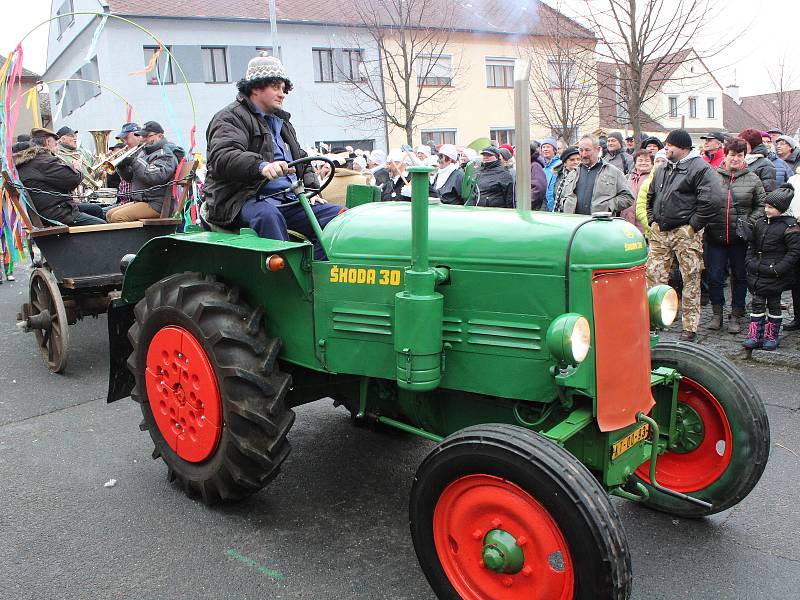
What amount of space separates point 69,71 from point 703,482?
29.8 meters

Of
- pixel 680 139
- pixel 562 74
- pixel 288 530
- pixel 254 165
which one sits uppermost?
pixel 562 74

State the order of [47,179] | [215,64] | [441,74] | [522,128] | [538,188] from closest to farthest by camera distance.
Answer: [522,128] → [47,179] → [538,188] → [215,64] → [441,74]

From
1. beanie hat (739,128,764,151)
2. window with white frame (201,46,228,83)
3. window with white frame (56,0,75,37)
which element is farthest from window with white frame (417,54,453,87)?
beanie hat (739,128,764,151)

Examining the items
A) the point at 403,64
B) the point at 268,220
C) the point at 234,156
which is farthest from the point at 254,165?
the point at 403,64

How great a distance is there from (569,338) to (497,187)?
4965mm

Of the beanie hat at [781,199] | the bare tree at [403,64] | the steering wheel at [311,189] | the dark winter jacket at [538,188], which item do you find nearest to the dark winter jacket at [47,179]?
the steering wheel at [311,189]

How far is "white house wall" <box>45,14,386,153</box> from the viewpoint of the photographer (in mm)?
24359

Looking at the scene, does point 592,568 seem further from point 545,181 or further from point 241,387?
point 545,181

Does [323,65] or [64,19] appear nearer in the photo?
[64,19]

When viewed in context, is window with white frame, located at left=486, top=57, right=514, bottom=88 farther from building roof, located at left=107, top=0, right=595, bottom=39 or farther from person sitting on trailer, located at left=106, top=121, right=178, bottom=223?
person sitting on trailer, located at left=106, top=121, right=178, bottom=223

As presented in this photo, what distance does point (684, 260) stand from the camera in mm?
6520

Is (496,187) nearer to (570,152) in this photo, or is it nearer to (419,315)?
(570,152)

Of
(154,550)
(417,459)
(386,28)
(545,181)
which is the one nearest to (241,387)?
(154,550)

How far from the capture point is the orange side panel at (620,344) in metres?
2.62
